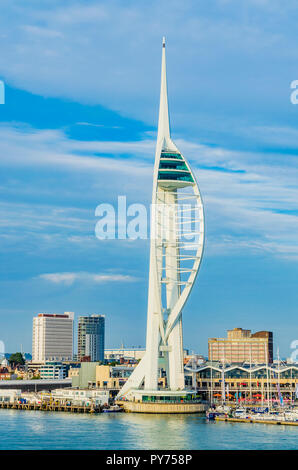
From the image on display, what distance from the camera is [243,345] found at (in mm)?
156875

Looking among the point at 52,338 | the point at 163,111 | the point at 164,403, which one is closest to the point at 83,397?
the point at 164,403

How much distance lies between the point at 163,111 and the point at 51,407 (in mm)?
33362

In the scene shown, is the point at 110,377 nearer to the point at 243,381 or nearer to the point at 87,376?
the point at 87,376

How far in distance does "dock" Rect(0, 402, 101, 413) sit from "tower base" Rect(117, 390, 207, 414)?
512 centimetres

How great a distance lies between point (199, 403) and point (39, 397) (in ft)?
71.2

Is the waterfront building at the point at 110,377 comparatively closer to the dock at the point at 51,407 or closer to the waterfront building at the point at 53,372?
the dock at the point at 51,407

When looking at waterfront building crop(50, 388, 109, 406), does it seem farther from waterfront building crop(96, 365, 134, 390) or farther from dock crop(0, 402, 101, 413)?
waterfront building crop(96, 365, 134, 390)

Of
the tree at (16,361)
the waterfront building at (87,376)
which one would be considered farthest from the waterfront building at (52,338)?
the waterfront building at (87,376)

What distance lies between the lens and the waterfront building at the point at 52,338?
191500 mm

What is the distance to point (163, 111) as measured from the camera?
82812 mm

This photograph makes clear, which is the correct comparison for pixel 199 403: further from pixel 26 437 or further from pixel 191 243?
pixel 26 437

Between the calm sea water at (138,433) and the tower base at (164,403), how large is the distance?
2.25 m

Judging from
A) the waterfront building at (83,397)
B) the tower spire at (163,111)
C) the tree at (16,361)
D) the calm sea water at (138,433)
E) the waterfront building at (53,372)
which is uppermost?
the tower spire at (163,111)
